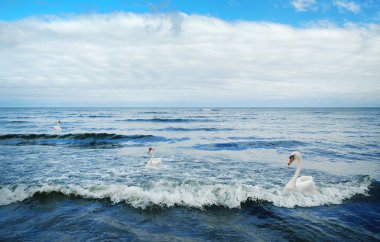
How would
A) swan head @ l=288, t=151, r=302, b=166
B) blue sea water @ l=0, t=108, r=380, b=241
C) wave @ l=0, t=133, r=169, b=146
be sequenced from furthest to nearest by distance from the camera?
wave @ l=0, t=133, r=169, b=146 → swan head @ l=288, t=151, r=302, b=166 → blue sea water @ l=0, t=108, r=380, b=241

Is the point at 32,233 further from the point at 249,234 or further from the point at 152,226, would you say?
the point at 249,234

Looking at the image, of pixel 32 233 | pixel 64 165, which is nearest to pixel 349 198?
pixel 32 233

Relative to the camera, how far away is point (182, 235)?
5.81m

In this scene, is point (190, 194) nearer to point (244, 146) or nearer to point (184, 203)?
point (184, 203)

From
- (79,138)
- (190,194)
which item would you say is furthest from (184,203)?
(79,138)

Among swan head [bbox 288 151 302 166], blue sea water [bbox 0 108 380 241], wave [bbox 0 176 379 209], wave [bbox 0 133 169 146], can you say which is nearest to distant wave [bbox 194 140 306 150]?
blue sea water [bbox 0 108 380 241]

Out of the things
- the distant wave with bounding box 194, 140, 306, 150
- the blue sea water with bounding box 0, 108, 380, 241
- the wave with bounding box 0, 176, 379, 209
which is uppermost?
the wave with bounding box 0, 176, 379, 209

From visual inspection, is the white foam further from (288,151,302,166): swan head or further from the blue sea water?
(288,151,302,166): swan head

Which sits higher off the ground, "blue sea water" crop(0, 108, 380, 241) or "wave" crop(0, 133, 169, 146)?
"blue sea water" crop(0, 108, 380, 241)

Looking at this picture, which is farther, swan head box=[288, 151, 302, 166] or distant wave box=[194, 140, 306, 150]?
distant wave box=[194, 140, 306, 150]

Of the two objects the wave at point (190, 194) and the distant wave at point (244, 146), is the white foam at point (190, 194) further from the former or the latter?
the distant wave at point (244, 146)

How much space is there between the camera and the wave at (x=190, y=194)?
7672 millimetres

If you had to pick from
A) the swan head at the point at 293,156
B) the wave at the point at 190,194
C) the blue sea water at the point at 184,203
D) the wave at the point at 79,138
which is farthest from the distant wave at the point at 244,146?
the wave at the point at 190,194

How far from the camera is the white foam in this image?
768cm
